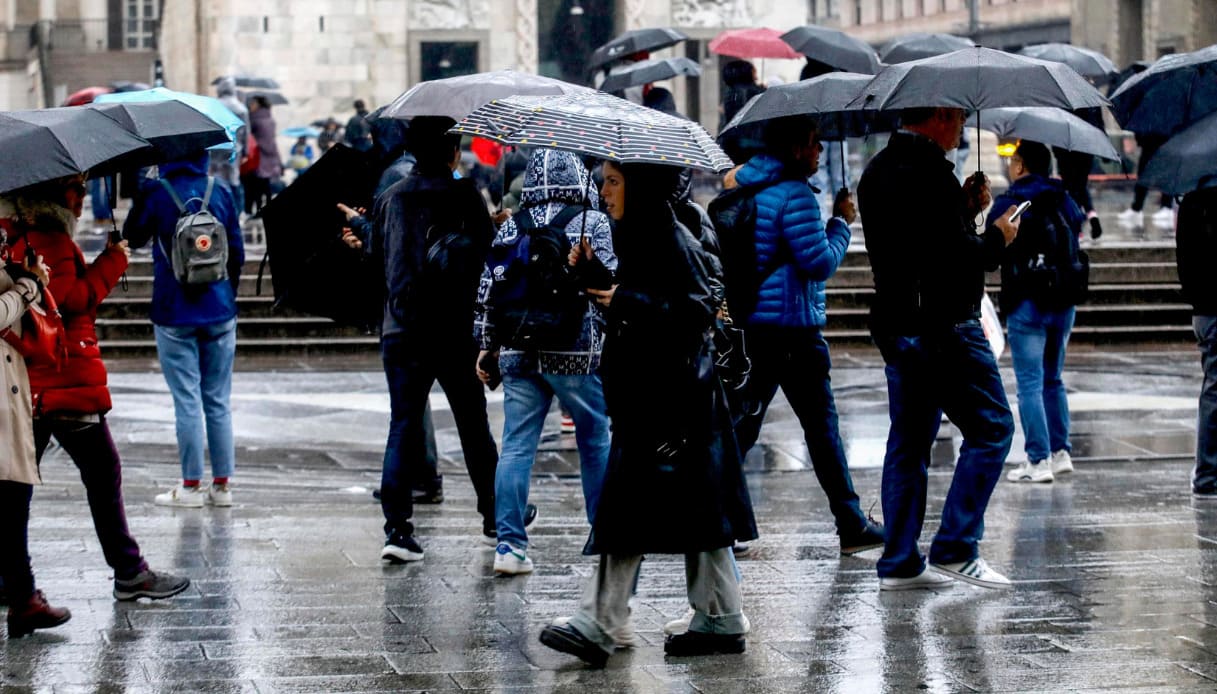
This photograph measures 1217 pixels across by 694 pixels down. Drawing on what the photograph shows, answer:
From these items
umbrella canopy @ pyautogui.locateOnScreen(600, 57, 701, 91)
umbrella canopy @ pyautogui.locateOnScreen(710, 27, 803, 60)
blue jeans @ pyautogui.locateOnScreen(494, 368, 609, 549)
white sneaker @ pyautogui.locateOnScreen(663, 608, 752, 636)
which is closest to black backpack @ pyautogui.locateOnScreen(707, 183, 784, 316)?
blue jeans @ pyautogui.locateOnScreen(494, 368, 609, 549)

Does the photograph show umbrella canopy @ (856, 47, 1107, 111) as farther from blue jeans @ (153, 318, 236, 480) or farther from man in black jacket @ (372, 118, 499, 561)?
blue jeans @ (153, 318, 236, 480)

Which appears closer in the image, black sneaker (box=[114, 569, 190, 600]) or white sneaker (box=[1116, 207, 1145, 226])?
black sneaker (box=[114, 569, 190, 600])

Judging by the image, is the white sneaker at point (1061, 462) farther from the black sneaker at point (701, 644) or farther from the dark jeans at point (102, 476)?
the dark jeans at point (102, 476)

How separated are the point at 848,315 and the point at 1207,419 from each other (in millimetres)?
7435

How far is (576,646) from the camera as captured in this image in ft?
19.7

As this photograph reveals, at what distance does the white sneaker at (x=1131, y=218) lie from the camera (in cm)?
2464

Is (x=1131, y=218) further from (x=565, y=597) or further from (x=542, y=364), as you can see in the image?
(x=565, y=597)

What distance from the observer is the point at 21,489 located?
6543 mm

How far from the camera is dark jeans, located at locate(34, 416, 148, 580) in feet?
22.1

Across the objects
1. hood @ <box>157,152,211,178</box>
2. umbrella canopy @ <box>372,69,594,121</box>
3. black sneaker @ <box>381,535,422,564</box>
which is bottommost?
black sneaker @ <box>381,535,422,564</box>

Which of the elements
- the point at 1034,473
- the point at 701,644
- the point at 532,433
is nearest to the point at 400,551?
the point at 532,433

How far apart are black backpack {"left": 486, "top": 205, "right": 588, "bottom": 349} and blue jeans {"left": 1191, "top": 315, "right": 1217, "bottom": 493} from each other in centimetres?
373

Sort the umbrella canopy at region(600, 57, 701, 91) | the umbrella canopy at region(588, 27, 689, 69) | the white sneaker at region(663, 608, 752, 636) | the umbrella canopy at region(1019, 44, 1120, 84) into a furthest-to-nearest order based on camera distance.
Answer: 1. the umbrella canopy at region(588, 27, 689, 69)
2. the umbrella canopy at region(1019, 44, 1120, 84)
3. the umbrella canopy at region(600, 57, 701, 91)
4. the white sneaker at region(663, 608, 752, 636)

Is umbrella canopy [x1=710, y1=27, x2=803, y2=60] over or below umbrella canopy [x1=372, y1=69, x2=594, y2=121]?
over
